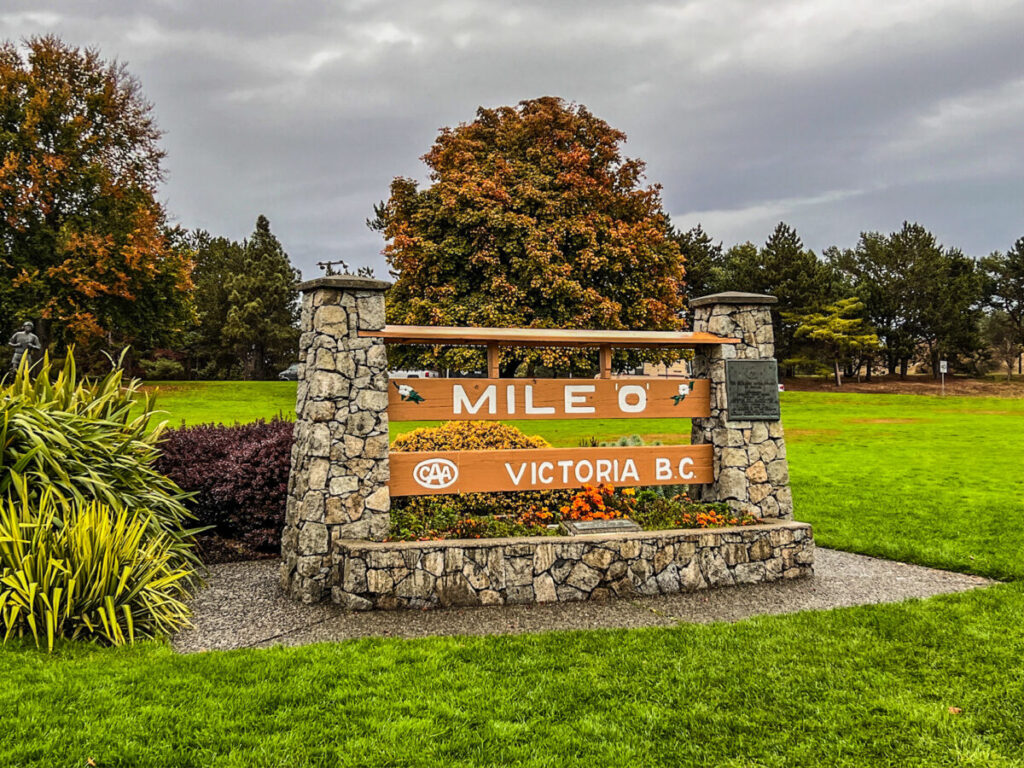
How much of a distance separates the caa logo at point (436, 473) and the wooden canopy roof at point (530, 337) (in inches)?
41.7

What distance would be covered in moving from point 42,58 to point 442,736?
27.6 meters

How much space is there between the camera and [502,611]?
4.70m

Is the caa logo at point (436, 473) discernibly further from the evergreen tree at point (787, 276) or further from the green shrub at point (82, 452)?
the evergreen tree at point (787, 276)

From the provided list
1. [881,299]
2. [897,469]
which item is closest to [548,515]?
[897,469]

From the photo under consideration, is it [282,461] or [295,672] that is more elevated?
[282,461]

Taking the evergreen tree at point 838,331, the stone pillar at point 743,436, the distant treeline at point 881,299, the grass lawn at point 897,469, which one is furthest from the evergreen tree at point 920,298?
the stone pillar at point 743,436

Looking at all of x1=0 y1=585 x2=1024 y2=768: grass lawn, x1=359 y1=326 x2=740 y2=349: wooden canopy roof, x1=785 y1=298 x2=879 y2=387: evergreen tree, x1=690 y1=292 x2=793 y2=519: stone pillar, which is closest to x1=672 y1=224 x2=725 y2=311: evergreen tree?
x1=785 y1=298 x2=879 y2=387: evergreen tree

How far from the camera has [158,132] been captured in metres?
23.2

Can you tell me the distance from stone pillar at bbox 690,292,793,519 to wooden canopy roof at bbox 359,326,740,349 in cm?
18

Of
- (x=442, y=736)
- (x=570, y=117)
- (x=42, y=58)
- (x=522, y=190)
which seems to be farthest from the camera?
(x=42, y=58)

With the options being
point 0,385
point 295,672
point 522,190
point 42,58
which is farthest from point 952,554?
point 42,58

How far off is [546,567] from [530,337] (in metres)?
1.97

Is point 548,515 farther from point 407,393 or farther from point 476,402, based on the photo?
point 407,393

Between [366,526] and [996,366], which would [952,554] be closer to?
[366,526]
